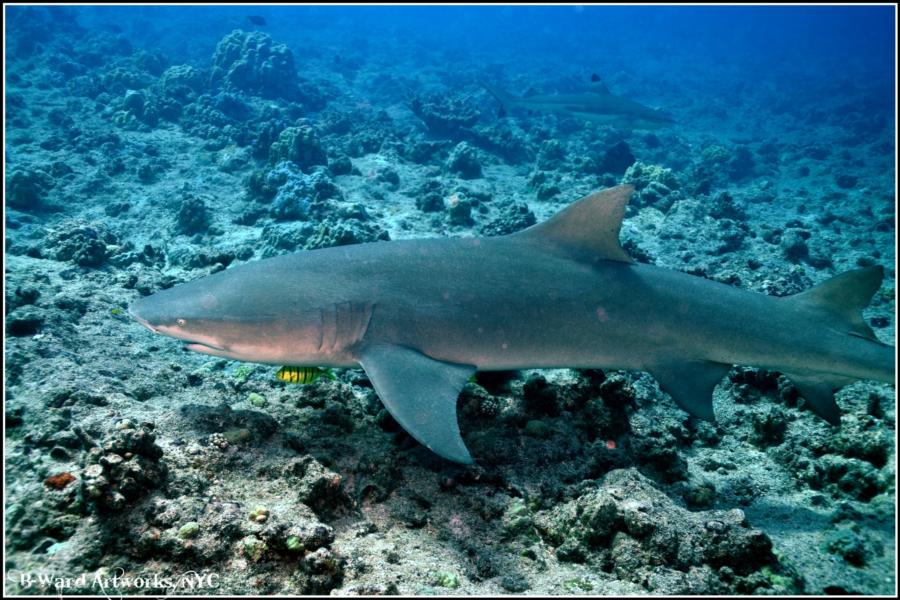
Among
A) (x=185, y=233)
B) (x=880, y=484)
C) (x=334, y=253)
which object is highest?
(x=334, y=253)

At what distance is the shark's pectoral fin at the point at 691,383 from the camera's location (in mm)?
3734

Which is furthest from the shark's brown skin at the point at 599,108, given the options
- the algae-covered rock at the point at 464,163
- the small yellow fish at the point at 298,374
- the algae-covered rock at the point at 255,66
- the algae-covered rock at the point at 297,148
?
the small yellow fish at the point at 298,374

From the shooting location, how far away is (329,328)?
3.39 metres

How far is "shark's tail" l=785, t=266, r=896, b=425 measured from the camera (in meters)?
3.58

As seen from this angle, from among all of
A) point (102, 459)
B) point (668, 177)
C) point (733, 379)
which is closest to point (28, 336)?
point (102, 459)

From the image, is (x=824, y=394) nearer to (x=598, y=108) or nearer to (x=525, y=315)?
(x=525, y=315)

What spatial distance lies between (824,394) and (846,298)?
2.79ft

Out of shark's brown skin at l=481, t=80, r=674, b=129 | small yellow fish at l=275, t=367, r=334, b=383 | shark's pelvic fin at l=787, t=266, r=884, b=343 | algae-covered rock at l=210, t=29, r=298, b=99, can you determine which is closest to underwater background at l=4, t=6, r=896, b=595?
small yellow fish at l=275, t=367, r=334, b=383

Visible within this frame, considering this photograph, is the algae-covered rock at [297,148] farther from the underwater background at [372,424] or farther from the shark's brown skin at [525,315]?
the shark's brown skin at [525,315]

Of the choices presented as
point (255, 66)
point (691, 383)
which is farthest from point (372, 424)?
point (255, 66)

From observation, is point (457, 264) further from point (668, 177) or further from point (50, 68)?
point (50, 68)

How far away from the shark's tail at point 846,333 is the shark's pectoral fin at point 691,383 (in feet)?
2.17

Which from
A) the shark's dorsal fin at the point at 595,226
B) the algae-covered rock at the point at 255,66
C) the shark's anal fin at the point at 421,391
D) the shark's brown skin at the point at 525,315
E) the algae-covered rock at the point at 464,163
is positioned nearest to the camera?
→ the shark's anal fin at the point at 421,391

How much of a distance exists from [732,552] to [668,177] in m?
11.2
